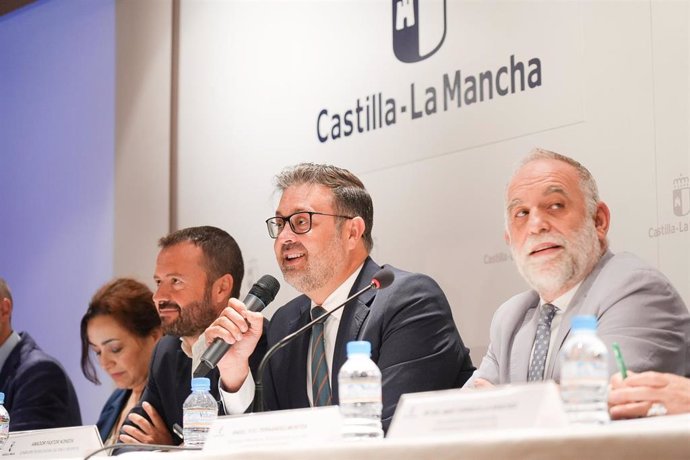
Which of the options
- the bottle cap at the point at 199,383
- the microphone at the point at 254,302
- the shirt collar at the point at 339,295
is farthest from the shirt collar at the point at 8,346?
the bottle cap at the point at 199,383

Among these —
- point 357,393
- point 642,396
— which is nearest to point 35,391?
point 357,393

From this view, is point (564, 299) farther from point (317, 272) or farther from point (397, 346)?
point (317, 272)

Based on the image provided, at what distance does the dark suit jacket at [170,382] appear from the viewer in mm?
3842

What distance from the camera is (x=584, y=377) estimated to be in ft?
5.75

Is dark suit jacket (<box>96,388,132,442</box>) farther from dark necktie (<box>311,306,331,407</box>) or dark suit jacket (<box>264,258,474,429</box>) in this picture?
dark necktie (<box>311,306,331,407</box>)

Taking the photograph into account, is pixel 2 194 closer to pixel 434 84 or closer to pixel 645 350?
pixel 434 84

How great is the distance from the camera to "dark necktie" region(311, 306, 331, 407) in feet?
10.7

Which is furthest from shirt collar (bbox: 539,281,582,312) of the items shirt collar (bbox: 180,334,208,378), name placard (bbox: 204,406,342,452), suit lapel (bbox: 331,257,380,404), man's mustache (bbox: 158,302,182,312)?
man's mustache (bbox: 158,302,182,312)

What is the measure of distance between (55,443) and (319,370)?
40.1 inches

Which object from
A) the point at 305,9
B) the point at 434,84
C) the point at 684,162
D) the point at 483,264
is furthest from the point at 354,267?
the point at 305,9

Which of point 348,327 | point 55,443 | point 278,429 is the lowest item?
point 55,443

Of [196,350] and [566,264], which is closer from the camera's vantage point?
[566,264]

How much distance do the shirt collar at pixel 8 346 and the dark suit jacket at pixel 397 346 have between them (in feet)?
6.44

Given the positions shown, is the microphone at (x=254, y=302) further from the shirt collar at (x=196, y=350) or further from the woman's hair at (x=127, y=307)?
the woman's hair at (x=127, y=307)
